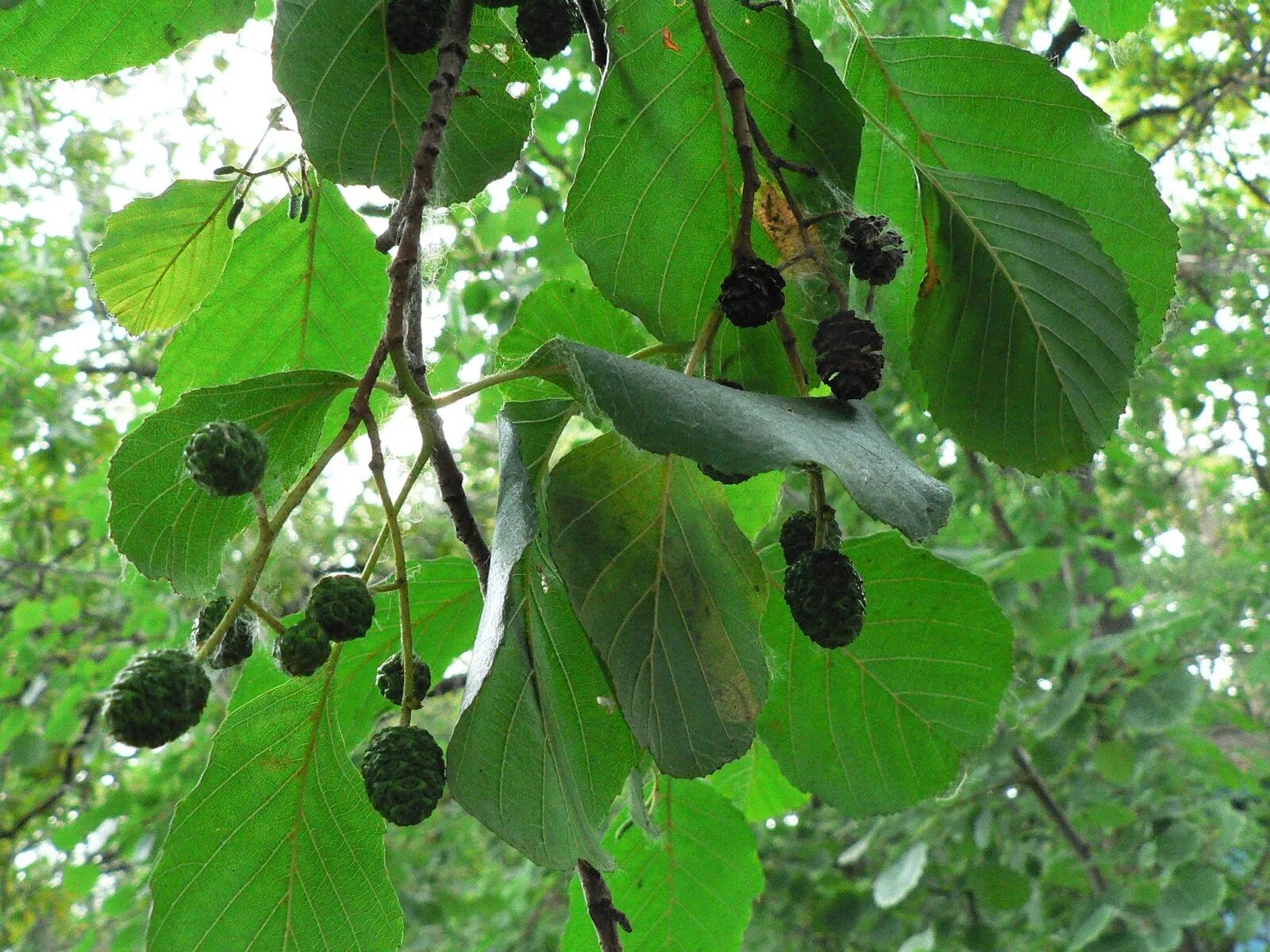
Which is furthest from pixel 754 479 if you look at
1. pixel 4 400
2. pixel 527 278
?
pixel 4 400

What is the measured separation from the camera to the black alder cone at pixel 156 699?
1.89ft

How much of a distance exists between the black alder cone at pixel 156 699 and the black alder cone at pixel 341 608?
0.08 m

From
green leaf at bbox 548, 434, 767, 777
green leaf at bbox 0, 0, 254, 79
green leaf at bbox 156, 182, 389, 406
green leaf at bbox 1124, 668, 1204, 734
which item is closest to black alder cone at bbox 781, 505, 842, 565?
green leaf at bbox 548, 434, 767, 777

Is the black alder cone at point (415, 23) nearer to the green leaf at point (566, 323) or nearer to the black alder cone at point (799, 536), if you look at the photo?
the green leaf at point (566, 323)

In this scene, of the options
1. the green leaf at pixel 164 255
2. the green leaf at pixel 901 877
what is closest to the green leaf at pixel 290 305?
the green leaf at pixel 164 255

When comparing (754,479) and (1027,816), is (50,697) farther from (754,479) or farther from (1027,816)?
(754,479)

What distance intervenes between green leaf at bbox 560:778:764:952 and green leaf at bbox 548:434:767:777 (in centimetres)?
47

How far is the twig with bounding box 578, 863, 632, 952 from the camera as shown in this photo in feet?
2.53

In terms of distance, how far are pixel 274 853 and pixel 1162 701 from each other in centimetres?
237

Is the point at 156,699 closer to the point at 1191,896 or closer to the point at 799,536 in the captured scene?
the point at 799,536

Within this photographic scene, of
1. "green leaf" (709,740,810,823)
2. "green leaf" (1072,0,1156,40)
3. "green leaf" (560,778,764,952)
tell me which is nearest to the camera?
"green leaf" (1072,0,1156,40)

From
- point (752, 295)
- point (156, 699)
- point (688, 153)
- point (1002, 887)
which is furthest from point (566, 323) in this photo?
point (1002, 887)

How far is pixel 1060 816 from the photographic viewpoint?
9.57 ft

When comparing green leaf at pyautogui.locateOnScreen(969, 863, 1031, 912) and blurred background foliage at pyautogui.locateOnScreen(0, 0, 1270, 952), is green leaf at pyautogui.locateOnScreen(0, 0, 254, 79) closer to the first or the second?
blurred background foliage at pyautogui.locateOnScreen(0, 0, 1270, 952)
